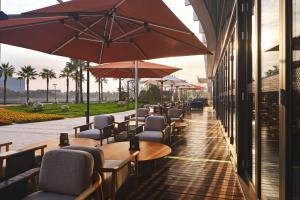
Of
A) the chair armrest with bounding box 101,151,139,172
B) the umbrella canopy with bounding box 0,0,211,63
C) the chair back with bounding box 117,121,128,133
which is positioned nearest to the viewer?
the umbrella canopy with bounding box 0,0,211,63

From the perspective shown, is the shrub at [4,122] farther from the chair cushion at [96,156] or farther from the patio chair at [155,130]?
the chair cushion at [96,156]

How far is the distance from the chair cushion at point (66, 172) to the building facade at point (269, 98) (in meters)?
1.59

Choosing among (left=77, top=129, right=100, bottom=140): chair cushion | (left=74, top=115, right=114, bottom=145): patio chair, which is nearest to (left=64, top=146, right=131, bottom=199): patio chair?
(left=74, top=115, right=114, bottom=145): patio chair

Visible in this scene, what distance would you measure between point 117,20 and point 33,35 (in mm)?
1160

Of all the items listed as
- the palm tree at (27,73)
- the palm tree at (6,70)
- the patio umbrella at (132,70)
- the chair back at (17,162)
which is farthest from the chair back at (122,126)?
the palm tree at (27,73)

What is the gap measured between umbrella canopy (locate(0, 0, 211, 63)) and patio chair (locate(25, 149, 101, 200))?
1.29m

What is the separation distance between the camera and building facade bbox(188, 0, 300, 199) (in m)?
1.64

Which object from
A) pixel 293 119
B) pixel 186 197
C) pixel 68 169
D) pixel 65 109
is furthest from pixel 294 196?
pixel 65 109

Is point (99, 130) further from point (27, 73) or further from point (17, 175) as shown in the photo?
point (27, 73)

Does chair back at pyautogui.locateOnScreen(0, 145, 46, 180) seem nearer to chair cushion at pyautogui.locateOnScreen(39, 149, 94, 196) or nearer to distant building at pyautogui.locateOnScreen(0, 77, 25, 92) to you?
chair cushion at pyautogui.locateOnScreen(39, 149, 94, 196)

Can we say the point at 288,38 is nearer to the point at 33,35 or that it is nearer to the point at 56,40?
the point at 33,35

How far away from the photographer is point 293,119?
1638 millimetres

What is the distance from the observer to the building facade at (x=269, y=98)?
164 cm

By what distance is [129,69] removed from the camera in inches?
327
